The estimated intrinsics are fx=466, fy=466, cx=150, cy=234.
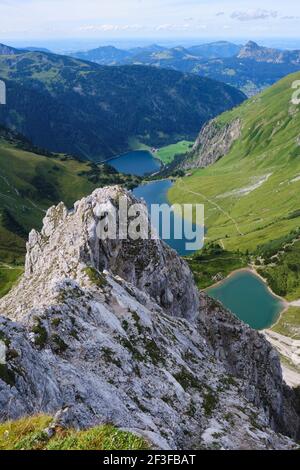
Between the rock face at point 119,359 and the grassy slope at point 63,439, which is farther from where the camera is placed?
the rock face at point 119,359

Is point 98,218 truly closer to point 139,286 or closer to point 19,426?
point 139,286

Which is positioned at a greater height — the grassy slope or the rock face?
the grassy slope

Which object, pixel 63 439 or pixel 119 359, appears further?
pixel 119 359

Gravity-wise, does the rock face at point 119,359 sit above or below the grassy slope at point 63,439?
below

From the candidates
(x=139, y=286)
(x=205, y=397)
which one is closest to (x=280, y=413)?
(x=139, y=286)

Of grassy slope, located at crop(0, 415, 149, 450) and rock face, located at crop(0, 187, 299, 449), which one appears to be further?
rock face, located at crop(0, 187, 299, 449)
